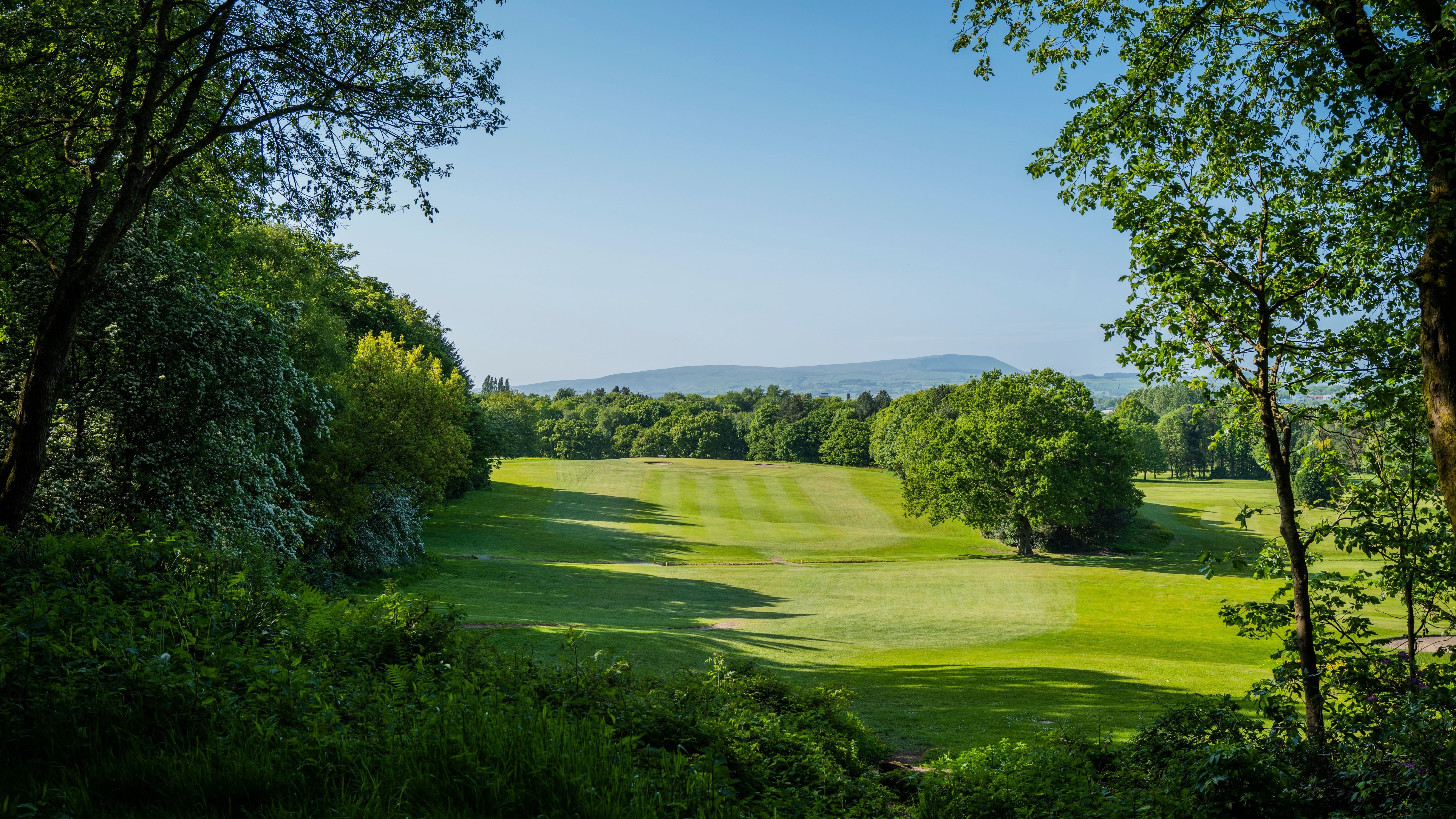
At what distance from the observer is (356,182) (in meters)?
12.3

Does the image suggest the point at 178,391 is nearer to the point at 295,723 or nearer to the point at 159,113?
the point at 159,113

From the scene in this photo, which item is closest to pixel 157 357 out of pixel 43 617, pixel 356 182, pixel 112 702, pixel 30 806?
pixel 356 182

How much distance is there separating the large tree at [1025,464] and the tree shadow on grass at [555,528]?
52.6ft

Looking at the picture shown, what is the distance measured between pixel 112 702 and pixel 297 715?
109 centimetres

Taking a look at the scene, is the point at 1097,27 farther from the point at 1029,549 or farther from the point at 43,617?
the point at 1029,549

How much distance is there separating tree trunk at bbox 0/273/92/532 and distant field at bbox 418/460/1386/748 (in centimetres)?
659

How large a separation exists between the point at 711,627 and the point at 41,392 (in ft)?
63.2

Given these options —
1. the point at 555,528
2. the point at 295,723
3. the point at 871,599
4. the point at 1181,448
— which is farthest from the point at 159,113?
the point at 1181,448

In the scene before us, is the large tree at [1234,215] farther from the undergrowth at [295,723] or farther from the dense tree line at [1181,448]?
the dense tree line at [1181,448]

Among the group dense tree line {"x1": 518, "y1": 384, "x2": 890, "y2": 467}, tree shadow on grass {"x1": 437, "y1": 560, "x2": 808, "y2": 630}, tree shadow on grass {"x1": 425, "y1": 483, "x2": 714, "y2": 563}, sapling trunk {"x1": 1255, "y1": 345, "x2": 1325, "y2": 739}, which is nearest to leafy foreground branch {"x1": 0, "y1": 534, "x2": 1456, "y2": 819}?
sapling trunk {"x1": 1255, "y1": 345, "x2": 1325, "y2": 739}

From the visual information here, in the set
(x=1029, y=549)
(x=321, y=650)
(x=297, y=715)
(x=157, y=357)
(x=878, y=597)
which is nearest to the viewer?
(x=297, y=715)

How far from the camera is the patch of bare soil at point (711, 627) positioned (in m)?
24.1

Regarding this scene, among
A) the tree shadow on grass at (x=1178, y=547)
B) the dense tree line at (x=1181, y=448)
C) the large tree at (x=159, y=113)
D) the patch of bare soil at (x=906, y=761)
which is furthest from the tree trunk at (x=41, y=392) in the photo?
the dense tree line at (x=1181, y=448)

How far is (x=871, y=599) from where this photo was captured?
3372 centimetres
